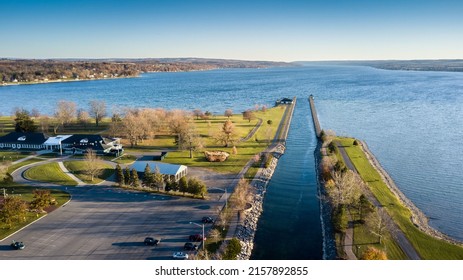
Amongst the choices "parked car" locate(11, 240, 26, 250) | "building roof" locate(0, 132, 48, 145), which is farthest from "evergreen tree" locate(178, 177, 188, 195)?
"building roof" locate(0, 132, 48, 145)

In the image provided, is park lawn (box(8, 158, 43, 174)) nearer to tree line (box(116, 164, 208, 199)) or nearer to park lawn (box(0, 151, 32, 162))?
park lawn (box(0, 151, 32, 162))

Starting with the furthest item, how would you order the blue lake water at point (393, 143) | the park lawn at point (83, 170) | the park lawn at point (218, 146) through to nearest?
the park lawn at point (218, 146) → the park lawn at point (83, 170) → the blue lake water at point (393, 143)

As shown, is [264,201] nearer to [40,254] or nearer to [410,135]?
[40,254]

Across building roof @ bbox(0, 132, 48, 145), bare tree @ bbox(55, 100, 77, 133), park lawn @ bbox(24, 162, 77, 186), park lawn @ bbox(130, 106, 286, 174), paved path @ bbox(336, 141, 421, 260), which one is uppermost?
bare tree @ bbox(55, 100, 77, 133)

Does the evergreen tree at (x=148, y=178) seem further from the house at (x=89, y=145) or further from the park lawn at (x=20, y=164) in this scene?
the park lawn at (x=20, y=164)

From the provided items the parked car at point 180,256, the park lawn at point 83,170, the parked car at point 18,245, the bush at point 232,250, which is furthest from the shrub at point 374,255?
the park lawn at point 83,170

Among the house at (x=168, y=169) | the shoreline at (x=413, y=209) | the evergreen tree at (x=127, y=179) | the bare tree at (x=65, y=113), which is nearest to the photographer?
the shoreline at (x=413, y=209)
